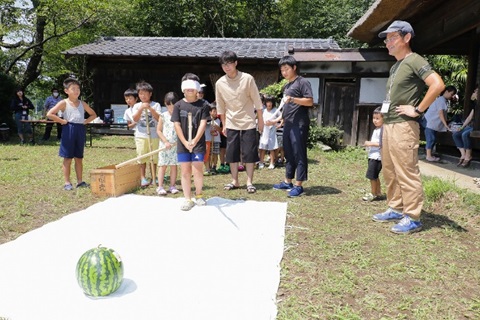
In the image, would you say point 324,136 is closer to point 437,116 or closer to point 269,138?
point 437,116

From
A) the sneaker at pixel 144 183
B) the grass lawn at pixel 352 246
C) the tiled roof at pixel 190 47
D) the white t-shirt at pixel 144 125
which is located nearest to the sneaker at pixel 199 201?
the grass lawn at pixel 352 246

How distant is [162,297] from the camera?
94.8 inches

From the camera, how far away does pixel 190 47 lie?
48.7ft

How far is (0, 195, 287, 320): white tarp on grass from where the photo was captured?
89.4 inches

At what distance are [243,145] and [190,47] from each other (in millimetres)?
10696

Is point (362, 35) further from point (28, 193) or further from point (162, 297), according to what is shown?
point (162, 297)

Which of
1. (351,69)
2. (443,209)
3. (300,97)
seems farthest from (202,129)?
(351,69)

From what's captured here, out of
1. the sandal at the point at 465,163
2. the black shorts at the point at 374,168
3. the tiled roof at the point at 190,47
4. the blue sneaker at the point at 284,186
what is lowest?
the blue sneaker at the point at 284,186

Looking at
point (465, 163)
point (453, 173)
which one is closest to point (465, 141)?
point (465, 163)

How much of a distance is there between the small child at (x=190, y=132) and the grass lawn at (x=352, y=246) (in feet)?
2.63

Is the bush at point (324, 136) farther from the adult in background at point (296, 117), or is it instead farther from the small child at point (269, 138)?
the adult in background at point (296, 117)

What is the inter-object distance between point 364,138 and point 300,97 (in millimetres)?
6405

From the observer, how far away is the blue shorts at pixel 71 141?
5336 mm

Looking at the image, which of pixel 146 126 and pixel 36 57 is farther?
pixel 36 57
